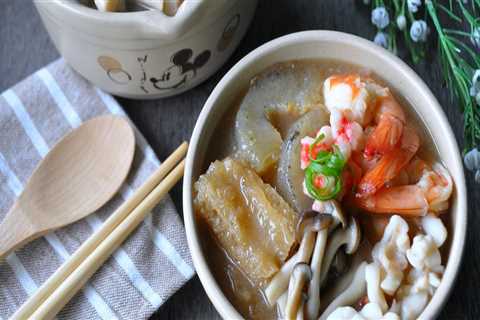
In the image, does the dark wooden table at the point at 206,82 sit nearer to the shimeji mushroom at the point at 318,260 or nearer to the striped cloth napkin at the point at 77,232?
the striped cloth napkin at the point at 77,232

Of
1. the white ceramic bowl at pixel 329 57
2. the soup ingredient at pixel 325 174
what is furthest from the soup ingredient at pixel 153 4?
the soup ingredient at pixel 325 174

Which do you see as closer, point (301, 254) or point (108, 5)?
point (301, 254)

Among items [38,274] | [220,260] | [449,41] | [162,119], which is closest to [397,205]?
[220,260]

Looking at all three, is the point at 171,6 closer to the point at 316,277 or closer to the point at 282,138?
the point at 282,138

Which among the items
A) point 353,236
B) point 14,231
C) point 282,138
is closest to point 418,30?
point 282,138

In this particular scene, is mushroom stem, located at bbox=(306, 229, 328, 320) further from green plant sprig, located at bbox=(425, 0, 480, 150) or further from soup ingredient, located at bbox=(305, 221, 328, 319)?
green plant sprig, located at bbox=(425, 0, 480, 150)

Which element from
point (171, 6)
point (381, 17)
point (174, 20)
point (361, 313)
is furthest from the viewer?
point (381, 17)
